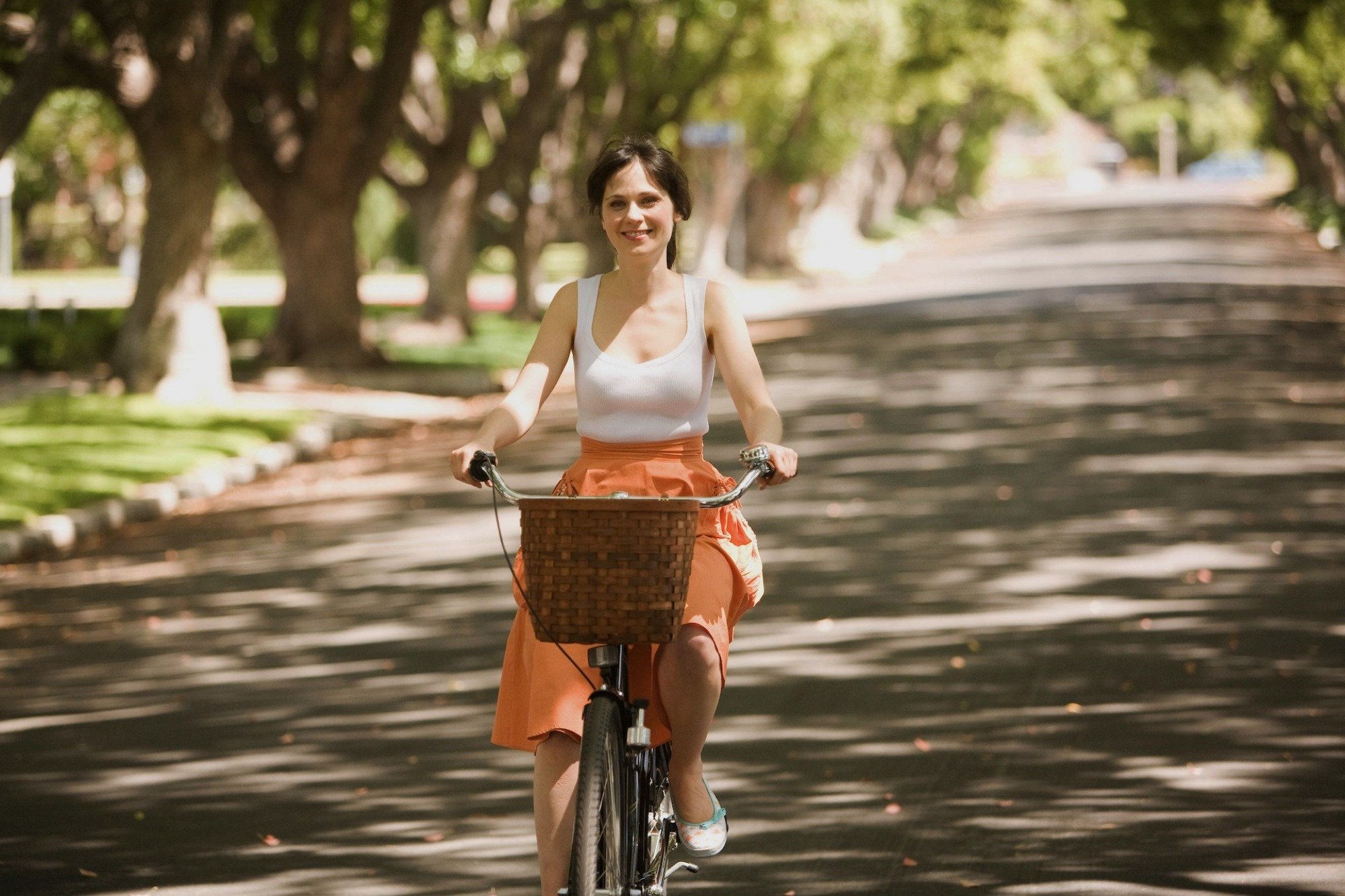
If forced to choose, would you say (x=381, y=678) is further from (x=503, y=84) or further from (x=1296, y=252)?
(x=1296, y=252)

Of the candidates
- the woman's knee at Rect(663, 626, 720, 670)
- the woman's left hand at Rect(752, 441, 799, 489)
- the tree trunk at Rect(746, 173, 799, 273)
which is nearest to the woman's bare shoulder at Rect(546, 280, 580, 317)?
the woman's left hand at Rect(752, 441, 799, 489)

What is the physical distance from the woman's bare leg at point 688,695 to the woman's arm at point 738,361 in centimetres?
53

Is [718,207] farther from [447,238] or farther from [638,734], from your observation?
[638,734]

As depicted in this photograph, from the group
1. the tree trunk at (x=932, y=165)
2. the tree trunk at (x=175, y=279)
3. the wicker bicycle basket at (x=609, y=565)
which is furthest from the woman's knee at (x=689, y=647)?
the tree trunk at (x=932, y=165)

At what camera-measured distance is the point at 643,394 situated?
4.50 metres

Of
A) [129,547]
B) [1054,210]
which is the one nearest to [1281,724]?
[129,547]

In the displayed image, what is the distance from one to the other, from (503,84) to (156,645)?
23.4m

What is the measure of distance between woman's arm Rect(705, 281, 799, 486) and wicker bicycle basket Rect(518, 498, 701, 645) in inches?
24.4

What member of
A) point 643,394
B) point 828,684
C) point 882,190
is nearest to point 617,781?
point 643,394

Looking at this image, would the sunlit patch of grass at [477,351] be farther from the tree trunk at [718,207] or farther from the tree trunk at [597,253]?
the tree trunk at [718,207]

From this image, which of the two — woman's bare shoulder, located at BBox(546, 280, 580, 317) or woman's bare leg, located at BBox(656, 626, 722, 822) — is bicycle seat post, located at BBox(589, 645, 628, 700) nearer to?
woman's bare leg, located at BBox(656, 626, 722, 822)

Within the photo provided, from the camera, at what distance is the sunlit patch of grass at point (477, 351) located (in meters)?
24.6

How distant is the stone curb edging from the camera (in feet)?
41.2

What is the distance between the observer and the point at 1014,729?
727 centimetres
